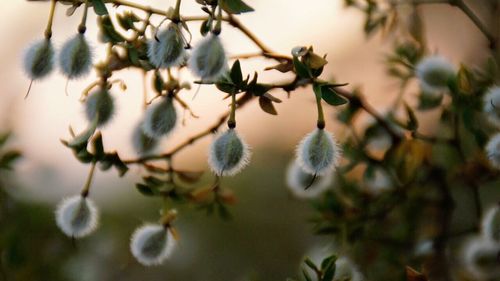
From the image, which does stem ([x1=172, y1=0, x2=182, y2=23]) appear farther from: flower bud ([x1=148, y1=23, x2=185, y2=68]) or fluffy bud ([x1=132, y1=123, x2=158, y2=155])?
fluffy bud ([x1=132, y1=123, x2=158, y2=155])

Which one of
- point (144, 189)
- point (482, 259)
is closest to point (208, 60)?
point (144, 189)

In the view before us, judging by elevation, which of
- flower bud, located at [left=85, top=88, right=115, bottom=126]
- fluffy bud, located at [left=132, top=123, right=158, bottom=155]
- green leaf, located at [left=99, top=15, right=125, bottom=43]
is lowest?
fluffy bud, located at [left=132, top=123, right=158, bottom=155]

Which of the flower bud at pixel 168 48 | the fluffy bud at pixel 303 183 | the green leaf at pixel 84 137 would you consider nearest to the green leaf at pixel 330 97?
the flower bud at pixel 168 48

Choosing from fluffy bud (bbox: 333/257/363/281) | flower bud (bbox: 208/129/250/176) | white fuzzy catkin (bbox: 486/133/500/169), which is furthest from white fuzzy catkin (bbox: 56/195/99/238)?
white fuzzy catkin (bbox: 486/133/500/169)

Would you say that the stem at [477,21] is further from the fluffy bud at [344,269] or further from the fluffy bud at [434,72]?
the fluffy bud at [344,269]

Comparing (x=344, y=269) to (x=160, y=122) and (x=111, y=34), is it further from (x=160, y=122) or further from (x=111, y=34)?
(x=111, y=34)
